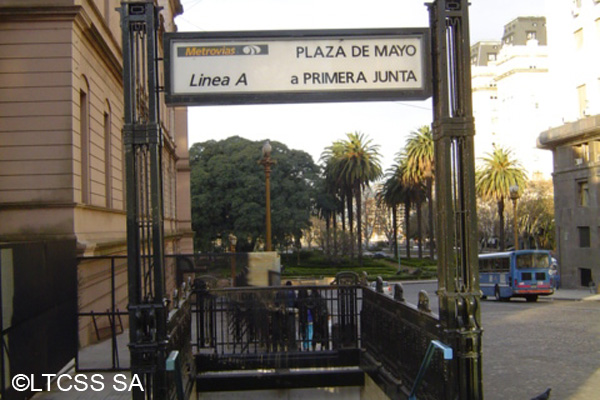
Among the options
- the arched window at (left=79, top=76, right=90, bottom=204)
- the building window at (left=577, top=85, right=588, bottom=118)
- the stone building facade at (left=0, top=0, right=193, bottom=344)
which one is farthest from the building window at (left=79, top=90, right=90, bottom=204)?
the building window at (left=577, top=85, right=588, bottom=118)

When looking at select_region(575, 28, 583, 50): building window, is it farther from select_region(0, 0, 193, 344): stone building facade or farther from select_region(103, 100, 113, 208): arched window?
select_region(0, 0, 193, 344): stone building facade

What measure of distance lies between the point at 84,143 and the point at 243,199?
4594cm

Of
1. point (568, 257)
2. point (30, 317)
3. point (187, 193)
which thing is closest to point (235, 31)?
point (30, 317)

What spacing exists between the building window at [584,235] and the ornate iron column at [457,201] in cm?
4069

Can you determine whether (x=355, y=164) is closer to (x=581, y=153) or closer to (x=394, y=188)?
(x=394, y=188)

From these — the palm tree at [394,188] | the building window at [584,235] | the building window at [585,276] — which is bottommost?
the building window at [585,276]

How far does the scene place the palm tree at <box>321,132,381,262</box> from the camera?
62.6 m

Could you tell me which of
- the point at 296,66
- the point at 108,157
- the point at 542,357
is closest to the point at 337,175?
the point at 108,157

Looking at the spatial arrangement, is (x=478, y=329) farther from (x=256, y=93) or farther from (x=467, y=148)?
(x=256, y=93)

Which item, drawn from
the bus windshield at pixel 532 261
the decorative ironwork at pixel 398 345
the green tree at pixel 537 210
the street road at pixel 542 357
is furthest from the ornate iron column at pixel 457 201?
the green tree at pixel 537 210

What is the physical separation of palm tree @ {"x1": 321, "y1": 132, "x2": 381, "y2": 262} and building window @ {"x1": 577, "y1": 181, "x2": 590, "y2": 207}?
905 inches

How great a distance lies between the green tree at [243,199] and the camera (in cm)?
6119

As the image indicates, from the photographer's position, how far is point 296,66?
604 centimetres

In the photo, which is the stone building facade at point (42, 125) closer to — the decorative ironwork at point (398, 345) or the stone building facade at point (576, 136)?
the decorative ironwork at point (398, 345)
